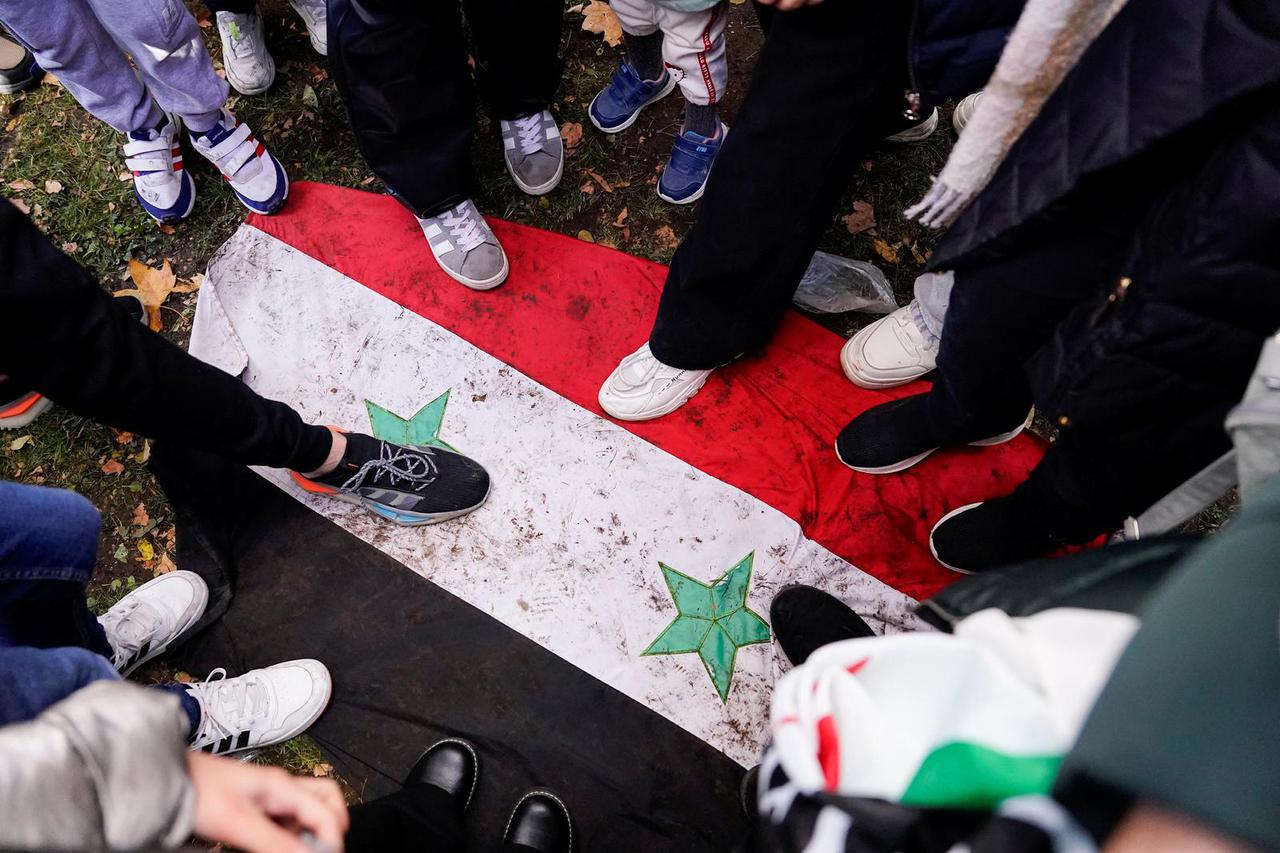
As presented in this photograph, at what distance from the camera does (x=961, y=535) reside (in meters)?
2.18

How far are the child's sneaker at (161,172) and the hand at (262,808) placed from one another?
2.49 metres

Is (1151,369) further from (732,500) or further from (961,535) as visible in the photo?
(732,500)

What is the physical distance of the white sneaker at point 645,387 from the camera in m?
2.38

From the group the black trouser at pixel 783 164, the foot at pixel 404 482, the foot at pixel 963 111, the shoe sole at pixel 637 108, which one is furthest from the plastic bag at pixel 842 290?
the foot at pixel 404 482

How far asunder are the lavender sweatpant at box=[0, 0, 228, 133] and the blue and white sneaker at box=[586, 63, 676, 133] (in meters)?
1.39

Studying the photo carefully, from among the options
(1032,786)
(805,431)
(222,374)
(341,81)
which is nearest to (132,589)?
(222,374)

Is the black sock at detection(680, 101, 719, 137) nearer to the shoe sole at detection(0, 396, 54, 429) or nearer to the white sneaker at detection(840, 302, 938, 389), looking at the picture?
the white sneaker at detection(840, 302, 938, 389)

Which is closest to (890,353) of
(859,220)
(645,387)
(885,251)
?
(885,251)

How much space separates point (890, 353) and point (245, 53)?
9.36 ft

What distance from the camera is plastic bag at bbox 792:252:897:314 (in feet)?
8.38

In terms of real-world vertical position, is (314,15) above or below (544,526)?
above

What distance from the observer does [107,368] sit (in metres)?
1.55

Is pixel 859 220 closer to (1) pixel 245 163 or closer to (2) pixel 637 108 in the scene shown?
(2) pixel 637 108

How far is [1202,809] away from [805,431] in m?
1.89
